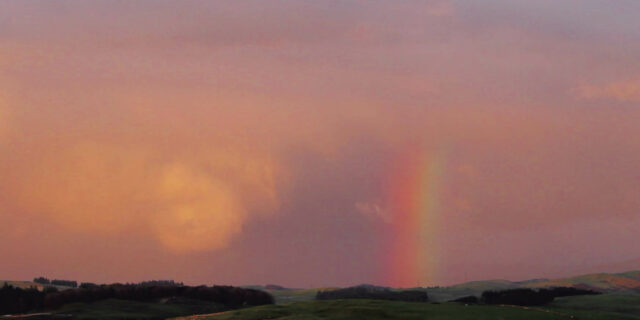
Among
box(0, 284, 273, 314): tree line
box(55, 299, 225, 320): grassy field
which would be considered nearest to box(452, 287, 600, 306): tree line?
box(0, 284, 273, 314): tree line

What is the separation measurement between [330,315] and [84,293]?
42786 millimetres

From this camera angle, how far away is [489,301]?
111m

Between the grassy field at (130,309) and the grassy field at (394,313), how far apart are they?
921 cm

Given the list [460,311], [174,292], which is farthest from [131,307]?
[460,311]

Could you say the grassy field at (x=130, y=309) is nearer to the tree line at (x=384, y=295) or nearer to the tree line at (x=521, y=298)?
the tree line at (x=384, y=295)

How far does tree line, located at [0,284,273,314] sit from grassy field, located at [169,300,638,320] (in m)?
24.1

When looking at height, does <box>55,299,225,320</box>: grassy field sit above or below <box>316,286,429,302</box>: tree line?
below

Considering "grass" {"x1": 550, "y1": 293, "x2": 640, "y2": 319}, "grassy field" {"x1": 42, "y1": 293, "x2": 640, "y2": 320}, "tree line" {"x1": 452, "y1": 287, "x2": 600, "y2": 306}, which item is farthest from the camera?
"tree line" {"x1": 452, "y1": 287, "x2": 600, "y2": 306}

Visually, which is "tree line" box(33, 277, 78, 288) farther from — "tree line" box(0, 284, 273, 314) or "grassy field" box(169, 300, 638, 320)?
"grassy field" box(169, 300, 638, 320)

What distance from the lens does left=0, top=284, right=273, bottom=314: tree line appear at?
101375mm

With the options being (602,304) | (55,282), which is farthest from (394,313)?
(55,282)

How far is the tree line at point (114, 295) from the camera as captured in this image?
10138 centimetres

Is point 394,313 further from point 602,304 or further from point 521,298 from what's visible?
point 602,304

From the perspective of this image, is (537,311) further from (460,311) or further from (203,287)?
(203,287)
